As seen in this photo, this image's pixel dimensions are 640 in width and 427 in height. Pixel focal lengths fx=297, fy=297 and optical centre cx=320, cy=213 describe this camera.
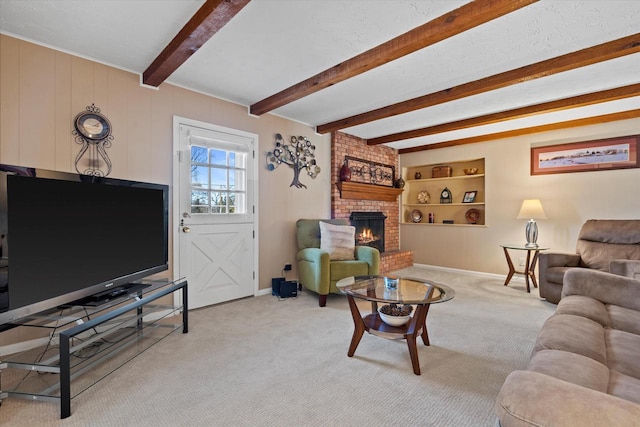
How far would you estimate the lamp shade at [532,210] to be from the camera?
13.8 feet

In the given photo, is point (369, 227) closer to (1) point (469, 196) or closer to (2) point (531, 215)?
(1) point (469, 196)

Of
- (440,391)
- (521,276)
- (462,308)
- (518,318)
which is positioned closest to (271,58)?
(440,391)

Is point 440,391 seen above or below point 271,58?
below

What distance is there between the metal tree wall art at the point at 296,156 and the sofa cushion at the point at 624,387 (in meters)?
3.55

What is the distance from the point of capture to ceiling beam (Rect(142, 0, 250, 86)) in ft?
5.92

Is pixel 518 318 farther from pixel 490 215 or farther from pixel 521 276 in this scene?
pixel 490 215

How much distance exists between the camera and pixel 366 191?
207 inches

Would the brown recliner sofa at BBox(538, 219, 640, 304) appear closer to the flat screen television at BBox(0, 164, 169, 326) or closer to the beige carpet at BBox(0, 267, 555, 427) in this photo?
the beige carpet at BBox(0, 267, 555, 427)

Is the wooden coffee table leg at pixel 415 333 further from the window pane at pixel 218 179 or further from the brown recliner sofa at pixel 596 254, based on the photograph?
the window pane at pixel 218 179

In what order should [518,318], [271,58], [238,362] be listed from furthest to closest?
1. [518,318]
2. [271,58]
3. [238,362]

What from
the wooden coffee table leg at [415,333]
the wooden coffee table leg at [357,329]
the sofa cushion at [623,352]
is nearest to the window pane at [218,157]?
the wooden coffee table leg at [357,329]

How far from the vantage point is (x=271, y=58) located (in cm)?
257

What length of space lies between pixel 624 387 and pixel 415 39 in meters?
2.21

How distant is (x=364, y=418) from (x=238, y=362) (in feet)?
3.27
